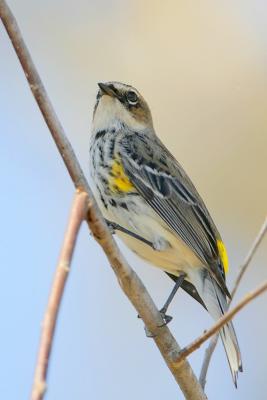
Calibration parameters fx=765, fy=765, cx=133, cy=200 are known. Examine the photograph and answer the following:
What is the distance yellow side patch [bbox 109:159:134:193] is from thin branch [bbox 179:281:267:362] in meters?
1.10

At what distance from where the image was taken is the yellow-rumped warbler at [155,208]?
10.3 feet

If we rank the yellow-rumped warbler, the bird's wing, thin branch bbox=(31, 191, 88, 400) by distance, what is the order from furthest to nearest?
the bird's wing → the yellow-rumped warbler → thin branch bbox=(31, 191, 88, 400)

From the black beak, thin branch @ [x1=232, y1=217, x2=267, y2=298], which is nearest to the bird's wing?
the black beak

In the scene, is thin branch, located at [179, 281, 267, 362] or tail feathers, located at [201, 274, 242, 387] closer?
thin branch, located at [179, 281, 267, 362]

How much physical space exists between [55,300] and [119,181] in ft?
6.90

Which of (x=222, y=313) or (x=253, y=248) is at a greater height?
(x=222, y=313)

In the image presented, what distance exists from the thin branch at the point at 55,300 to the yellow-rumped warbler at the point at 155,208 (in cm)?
173

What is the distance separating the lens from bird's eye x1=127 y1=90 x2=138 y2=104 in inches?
146

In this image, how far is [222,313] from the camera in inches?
119

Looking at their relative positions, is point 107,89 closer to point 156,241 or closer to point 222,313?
point 156,241

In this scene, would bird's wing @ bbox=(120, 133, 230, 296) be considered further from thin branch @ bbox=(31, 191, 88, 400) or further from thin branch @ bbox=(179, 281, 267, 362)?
thin branch @ bbox=(31, 191, 88, 400)

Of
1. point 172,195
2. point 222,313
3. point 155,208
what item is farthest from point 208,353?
point 172,195

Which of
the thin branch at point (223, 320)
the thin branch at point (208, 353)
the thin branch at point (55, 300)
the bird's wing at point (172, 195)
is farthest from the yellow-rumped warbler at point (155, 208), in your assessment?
the thin branch at point (55, 300)

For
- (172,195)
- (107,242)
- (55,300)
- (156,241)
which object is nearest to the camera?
(55,300)
